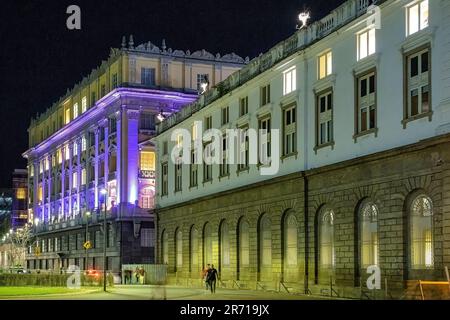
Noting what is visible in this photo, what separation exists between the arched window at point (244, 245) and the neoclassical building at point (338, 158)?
0.48 ft

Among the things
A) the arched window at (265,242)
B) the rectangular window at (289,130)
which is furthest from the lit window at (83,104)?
the rectangular window at (289,130)

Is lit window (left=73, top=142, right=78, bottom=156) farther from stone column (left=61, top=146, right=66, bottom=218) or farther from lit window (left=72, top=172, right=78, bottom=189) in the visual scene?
stone column (left=61, top=146, right=66, bottom=218)

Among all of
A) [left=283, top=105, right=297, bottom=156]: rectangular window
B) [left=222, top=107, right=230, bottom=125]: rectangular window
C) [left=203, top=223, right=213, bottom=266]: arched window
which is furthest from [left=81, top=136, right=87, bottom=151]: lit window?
[left=283, top=105, right=297, bottom=156]: rectangular window

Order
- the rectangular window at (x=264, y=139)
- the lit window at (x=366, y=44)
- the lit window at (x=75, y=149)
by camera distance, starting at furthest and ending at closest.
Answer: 1. the lit window at (x=75, y=149)
2. the rectangular window at (x=264, y=139)
3. the lit window at (x=366, y=44)

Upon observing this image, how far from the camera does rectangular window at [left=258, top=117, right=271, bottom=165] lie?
189 ft

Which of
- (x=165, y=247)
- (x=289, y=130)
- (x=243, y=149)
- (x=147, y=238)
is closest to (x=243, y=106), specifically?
(x=243, y=149)

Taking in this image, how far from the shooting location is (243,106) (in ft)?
204

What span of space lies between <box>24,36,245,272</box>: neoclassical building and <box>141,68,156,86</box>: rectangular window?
11 cm

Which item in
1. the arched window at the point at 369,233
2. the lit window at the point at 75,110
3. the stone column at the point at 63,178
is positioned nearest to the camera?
the arched window at the point at 369,233

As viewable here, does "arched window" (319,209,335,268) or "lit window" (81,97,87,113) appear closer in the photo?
"arched window" (319,209,335,268)

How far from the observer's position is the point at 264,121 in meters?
58.2

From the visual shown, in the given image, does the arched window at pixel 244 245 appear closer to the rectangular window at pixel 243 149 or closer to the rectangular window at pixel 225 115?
the rectangular window at pixel 243 149

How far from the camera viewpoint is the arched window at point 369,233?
44.8 meters
